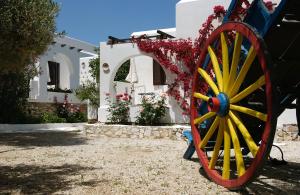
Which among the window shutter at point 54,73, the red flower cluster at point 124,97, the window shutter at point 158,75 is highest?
the window shutter at point 54,73

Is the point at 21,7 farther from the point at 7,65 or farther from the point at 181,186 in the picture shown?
the point at 181,186

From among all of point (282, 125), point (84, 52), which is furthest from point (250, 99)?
point (84, 52)

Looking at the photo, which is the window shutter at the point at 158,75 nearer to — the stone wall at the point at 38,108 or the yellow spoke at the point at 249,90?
the stone wall at the point at 38,108

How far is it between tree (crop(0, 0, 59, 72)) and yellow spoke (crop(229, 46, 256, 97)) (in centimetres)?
549

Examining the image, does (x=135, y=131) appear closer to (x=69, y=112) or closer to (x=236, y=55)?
(x=69, y=112)

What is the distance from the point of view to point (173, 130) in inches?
482

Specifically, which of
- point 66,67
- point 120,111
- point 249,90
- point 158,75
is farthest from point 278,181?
point 66,67

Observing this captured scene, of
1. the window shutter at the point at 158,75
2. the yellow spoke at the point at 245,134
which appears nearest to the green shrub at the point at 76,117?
the window shutter at the point at 158,75

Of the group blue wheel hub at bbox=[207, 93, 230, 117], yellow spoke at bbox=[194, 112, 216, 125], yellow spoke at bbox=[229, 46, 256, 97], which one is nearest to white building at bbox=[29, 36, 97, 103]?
yellow spoke at bbox=[194, 112, 216, 125]

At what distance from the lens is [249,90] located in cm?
437

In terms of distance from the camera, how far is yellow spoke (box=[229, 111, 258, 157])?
13.7 ft

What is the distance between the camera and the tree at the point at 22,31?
27.3 feet

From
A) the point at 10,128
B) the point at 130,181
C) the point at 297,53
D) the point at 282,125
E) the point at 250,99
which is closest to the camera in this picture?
the point at 297,53

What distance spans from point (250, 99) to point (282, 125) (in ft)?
23.2
